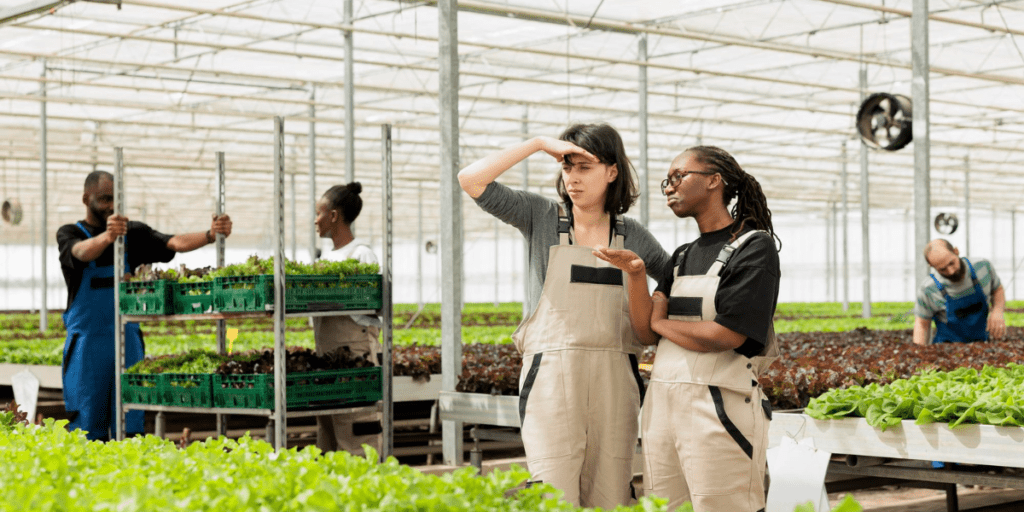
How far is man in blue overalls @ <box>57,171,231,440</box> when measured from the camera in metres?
4.80

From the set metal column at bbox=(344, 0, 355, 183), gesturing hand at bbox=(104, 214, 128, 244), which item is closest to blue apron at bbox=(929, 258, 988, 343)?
gesturing hand at bbox=(104, 214, 128, 244)

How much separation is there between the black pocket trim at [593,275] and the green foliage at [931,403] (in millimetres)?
1503

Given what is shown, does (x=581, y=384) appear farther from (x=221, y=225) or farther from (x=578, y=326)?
(x=221, y=225)

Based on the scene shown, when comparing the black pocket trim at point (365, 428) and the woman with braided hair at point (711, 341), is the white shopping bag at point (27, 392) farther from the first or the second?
the woman with braided hair at point (711, 341)

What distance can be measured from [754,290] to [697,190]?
11.4 inches

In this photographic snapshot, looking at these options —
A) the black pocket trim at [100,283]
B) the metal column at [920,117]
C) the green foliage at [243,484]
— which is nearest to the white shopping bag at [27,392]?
the black pocket trim at [100,283]

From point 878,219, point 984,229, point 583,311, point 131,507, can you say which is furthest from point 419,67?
point 984,229

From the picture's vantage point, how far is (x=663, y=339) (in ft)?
8.77

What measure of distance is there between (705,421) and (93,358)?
3.34 m

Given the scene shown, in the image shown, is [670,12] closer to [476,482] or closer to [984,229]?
[476,482]

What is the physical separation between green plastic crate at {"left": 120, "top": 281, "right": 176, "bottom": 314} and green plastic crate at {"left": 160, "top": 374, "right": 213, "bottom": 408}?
294 millimetres

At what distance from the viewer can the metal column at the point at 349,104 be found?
10.9 metres

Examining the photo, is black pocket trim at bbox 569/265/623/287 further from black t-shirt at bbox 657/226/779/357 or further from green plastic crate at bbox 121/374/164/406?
green plastic crate at bbox 121/374/164/406

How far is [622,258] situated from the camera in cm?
253
